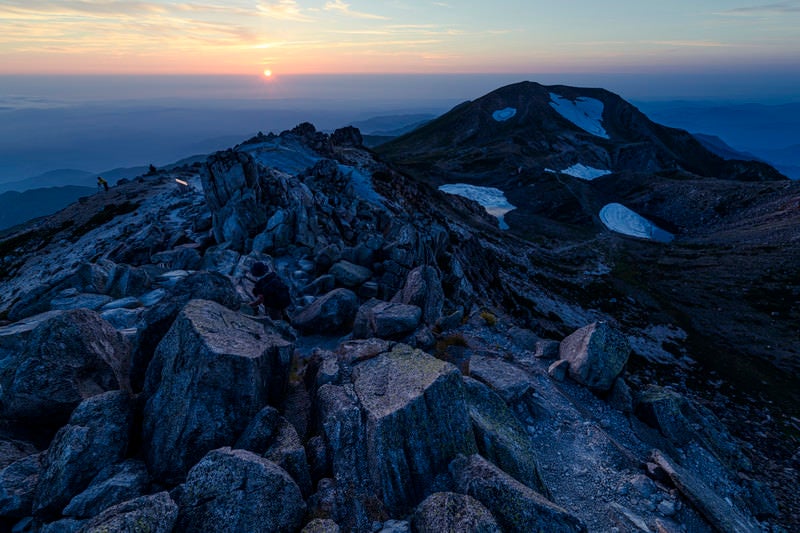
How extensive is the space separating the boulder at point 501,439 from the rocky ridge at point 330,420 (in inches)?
2.5

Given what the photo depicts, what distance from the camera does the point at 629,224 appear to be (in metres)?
113

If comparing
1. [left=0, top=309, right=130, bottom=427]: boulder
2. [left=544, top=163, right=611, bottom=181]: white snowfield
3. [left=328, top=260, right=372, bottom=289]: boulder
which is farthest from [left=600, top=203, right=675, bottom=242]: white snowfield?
[left=0, top=309, right=130, bottom=427]: boulder

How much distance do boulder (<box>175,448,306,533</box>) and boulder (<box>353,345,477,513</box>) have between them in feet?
8.29

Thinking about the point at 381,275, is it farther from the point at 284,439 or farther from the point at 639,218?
the point at 639,218

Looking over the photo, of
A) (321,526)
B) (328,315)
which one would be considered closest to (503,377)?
(328,315)

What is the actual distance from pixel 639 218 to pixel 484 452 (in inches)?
4995

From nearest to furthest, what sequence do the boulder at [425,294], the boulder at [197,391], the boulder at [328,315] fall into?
Result: the boulder at [197,391] < the boulder at [328,315] < the boulder at [425,294]

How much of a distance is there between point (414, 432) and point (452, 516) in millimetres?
2855

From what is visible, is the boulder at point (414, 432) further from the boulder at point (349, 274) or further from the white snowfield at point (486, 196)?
the white snowfield at point (486, 196)

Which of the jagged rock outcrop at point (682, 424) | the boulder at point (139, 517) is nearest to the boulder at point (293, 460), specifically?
the boulder at point (139, 517)

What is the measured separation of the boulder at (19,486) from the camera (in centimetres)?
873

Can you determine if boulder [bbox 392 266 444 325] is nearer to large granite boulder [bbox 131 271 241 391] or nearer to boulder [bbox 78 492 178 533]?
large granite boulder [bbox 131 271 241 391]

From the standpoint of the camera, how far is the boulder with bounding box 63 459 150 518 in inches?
334

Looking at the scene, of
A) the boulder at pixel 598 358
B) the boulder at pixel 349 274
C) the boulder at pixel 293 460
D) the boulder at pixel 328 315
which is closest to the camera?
the boulder at pixel 293 460
